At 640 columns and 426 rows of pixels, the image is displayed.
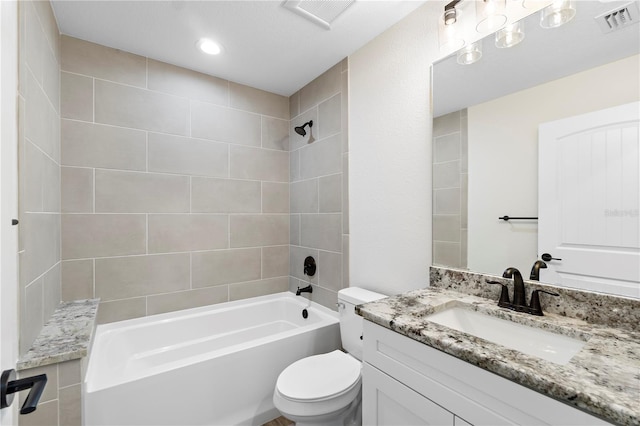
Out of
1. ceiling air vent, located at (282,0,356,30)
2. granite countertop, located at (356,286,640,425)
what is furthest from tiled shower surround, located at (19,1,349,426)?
granite countertop, located at (356,286,640,425)

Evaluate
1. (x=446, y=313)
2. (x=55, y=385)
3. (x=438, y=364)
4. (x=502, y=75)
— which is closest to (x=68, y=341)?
(x=55, y=385)

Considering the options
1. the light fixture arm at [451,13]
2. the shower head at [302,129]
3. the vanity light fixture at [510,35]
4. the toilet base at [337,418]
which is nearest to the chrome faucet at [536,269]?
the vanity light fixture at [510,35]

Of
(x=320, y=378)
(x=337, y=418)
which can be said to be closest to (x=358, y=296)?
(x=320, y=378)

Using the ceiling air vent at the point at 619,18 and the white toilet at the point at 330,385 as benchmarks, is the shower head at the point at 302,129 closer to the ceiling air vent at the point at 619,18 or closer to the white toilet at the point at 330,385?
the white toilet at the point at 330,385

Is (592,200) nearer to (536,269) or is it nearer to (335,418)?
(536,269)

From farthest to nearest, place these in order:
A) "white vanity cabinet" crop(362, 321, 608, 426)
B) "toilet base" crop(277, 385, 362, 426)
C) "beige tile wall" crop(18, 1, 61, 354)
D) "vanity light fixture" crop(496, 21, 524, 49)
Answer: "toilet base" crop(277, 385, 362, 426), "vanity light fixture" crop(496, 21, 524, 49), "beige tile wall" crop(18, 1, 61, 354), "white vanity cabinet" crop(362, 321, 608, 426)

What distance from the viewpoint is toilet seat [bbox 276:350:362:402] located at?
139 centimetres

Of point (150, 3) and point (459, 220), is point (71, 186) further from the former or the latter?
point (459, 220)

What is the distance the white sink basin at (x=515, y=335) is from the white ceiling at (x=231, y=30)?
1.66 m

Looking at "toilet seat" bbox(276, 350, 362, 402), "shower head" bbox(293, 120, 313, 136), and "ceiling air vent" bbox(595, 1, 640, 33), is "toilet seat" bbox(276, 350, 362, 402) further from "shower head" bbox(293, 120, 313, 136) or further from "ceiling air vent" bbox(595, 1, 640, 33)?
"ceiling air vent" bbox(595, 1, 640, 33)

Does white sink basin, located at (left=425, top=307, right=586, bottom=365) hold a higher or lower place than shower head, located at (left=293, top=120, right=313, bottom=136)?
lower

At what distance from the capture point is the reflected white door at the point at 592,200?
3.21ft

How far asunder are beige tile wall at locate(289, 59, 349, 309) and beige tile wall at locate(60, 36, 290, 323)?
0.33ft

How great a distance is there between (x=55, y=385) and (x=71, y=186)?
1.23 m
